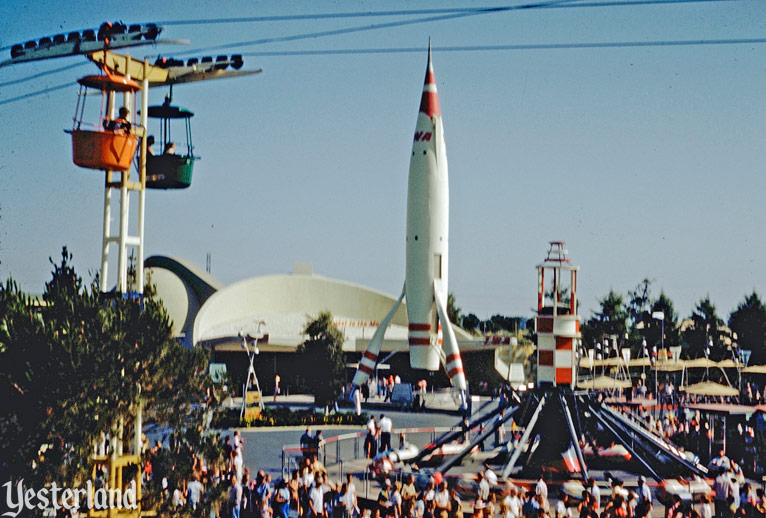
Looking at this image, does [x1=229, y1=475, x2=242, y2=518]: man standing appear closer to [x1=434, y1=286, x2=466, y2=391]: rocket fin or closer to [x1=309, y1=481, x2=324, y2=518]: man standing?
[x1=309, y1=481, x2=324, y2=518]: man standing

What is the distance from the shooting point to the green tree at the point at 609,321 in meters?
64.0

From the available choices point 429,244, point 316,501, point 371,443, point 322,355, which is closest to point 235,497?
point 316,501

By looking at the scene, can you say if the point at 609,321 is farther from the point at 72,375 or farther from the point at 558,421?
the point at 72,375

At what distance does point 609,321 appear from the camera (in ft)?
213

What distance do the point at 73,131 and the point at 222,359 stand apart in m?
38.9

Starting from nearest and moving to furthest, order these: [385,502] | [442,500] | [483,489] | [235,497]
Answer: [442,500], [385,502], [235,497], [483,489]

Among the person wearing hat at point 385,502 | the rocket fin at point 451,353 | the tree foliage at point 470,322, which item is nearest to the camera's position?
the person wearing hat at point 385,502

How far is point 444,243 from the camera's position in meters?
36.8

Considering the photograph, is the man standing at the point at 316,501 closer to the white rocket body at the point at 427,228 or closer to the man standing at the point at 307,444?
the man standing at the point at 307,444

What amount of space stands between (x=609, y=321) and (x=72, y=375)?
5358 cm

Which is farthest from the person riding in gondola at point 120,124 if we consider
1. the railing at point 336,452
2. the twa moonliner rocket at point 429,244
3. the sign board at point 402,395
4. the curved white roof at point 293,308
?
the curved white roof at point 293,308

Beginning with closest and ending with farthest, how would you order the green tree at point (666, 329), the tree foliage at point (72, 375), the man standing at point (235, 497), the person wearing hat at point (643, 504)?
the tree foliage at point (72, 375)
the person wearing hat at point (643, 504)
the man standing at point (235, 497)
the green tree at point (666, 329)

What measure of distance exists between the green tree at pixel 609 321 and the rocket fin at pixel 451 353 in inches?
1166

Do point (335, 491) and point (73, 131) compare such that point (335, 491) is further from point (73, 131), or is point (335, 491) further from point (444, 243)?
point (444, 243)
